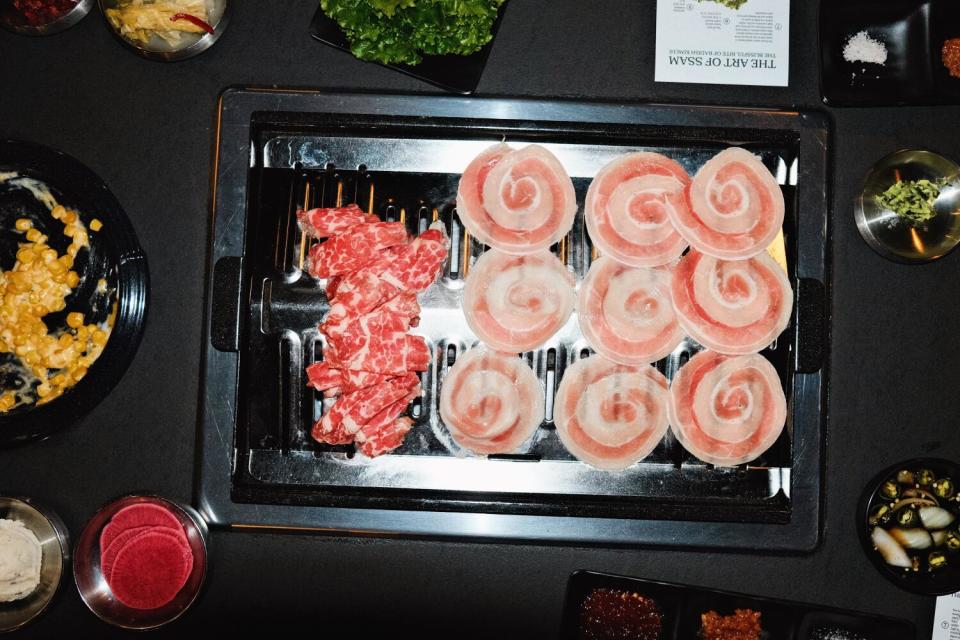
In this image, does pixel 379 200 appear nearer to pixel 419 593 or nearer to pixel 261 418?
pixel 261 418

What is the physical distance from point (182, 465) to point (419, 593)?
0.96 metres

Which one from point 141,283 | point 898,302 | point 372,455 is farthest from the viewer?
point 898,302

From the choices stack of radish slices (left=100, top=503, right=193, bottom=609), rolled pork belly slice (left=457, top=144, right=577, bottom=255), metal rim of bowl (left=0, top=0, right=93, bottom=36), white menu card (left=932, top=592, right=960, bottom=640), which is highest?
metal rim of bowl (left=0, top=0, right=93, bottom=36)

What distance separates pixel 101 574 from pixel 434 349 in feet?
4.35

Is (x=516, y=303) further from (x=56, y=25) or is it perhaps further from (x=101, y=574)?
(x=56, y=25)

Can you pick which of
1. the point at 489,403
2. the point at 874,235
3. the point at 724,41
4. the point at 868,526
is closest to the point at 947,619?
the point at 868,526

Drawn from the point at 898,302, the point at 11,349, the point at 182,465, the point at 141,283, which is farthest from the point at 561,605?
the point at 11,349

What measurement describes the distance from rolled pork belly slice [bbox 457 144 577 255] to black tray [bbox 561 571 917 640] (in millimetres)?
1163

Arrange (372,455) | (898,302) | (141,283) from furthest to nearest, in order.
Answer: (898,302), (141,283), (372,455)

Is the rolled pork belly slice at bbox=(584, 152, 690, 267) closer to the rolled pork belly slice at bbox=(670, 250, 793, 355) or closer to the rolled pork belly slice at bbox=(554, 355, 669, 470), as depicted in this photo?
the rolled pork belly slice at bbox=(670, 250, 793, 355)

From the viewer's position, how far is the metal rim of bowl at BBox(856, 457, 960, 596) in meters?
2.31

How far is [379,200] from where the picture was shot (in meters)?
2.32

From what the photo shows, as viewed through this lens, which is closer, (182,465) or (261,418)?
(261,418)

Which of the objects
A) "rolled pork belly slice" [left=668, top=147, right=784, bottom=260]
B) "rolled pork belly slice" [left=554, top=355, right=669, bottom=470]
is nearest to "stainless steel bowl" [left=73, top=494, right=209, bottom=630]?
"rolled pork belly slice" [left=554, top=355, right=669, bottom=470]
